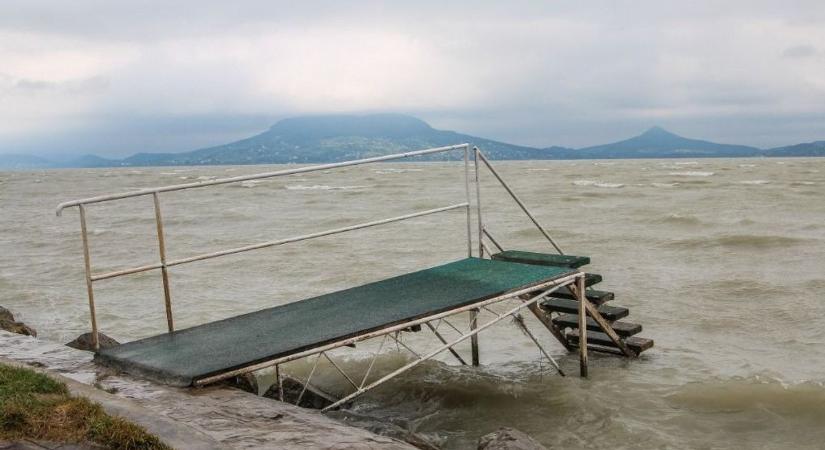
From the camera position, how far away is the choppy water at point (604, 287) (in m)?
7.40

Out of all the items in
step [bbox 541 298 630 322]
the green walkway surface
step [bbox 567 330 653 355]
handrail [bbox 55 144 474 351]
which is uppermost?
handrail [bbox 55 144 474 351]

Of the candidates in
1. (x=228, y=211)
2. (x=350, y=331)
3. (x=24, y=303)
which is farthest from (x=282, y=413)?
(x=228, y=211)

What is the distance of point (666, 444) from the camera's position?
21.9 feet

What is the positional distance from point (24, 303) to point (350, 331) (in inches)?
430

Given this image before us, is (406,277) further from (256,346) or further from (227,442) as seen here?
(227,442)

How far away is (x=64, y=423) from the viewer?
4.06m

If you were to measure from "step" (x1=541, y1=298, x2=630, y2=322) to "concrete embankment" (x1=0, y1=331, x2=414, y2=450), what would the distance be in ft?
14.5

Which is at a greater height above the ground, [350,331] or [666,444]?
[350,331]

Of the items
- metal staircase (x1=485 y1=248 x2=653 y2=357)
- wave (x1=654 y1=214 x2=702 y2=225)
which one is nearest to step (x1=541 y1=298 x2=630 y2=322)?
metal staircase (x1=485 y1=248 x2=653 y2=357)

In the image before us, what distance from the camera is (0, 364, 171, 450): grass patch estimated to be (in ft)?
12.7

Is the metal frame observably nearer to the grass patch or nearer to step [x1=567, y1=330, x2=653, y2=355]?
step [x1=567, y1=330, x2=653, y2=355]

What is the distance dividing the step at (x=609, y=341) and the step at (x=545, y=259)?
128 cm

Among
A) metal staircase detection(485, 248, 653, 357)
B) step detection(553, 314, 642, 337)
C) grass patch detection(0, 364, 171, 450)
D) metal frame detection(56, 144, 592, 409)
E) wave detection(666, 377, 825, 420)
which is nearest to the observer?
grass patch detection(0, 364, 171, 450)

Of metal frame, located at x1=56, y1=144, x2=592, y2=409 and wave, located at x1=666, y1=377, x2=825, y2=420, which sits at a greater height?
metal frame, located at x1=56, y1=144, x2=592, y2=409
